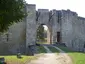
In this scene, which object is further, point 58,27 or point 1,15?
point 58,27

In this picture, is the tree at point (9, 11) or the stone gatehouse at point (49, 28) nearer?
the tree at point (9, 11)

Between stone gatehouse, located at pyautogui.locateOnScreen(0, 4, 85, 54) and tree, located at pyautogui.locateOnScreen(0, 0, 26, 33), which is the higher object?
tree, located at pyautogui.locateOnScreen(0, 0, 26, 33)

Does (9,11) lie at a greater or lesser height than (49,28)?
greater

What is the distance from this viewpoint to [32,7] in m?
42.8

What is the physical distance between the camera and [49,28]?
48.9 m

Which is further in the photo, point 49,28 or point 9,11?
point 49,28

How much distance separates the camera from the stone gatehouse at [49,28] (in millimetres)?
41781

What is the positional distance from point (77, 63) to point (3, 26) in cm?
730

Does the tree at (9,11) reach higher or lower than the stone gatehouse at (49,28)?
higher

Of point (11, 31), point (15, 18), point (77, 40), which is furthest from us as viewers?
point (77, 40)

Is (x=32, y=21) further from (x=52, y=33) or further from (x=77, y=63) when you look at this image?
(x=77, y=63)

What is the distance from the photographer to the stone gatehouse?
41.8 meters

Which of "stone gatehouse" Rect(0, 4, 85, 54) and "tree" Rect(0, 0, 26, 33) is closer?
"tree" Rect(0, 0, 26, 33)

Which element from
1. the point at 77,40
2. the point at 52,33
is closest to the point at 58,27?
the point at 52,33
